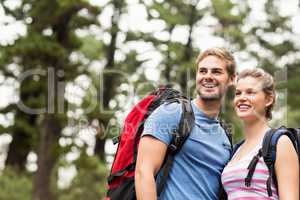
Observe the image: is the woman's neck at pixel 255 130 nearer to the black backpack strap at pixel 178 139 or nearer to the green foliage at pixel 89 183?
the black backpack strap at pixel 178 139

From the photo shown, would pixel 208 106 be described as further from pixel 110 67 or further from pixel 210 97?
pixel 110 67

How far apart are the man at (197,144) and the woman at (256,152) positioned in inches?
5.7

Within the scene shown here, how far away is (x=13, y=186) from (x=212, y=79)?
11.8 m

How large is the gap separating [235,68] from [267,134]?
799 millimetres

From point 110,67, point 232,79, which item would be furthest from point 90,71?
point 232,79

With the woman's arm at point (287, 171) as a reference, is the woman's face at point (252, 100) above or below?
above

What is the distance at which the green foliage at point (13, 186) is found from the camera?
1421 cm

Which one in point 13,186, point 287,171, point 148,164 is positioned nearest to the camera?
point 287,171

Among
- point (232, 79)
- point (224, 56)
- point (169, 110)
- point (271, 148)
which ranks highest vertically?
point (224, 56)

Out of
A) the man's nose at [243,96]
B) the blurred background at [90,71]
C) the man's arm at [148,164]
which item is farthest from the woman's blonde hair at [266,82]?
the blurred background at [90,71]

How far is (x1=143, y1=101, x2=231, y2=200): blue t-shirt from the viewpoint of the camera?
3.26 meters

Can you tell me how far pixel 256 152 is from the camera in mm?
3131

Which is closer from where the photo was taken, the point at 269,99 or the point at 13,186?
the point at 269,99

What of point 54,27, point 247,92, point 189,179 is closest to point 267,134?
point 247,92
